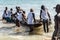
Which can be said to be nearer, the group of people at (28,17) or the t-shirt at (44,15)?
the t-shirt at (44,15)

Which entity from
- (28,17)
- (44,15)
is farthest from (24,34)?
(44,15)

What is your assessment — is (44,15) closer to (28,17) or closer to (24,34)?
(28,17)

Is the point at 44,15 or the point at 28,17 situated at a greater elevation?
the point at 44,15

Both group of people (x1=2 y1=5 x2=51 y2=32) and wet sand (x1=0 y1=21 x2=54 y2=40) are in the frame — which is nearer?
wet sand (x1=0 y1=21 x2=54 y2=40)

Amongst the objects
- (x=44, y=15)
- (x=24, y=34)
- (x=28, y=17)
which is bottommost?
(x=24, y=34)

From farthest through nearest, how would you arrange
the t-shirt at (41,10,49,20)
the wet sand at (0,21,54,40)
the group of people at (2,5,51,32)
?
the group of people at (2,5,51,32) < the t-shirt at (41,10,49,20) < the wet sand at (0,21,54,40)

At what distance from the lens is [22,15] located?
53.8 ft

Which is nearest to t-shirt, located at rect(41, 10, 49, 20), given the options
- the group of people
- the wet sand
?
the group of people

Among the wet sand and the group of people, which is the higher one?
the group of people

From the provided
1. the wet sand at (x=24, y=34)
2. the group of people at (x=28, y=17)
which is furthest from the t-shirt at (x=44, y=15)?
the wet sand at (x=24, y=34)

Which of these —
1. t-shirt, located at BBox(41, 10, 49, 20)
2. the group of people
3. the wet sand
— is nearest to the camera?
the wet sand

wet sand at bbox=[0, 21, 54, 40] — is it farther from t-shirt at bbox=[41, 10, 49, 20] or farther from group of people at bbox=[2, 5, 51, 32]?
t-shirt at bbox=[41, 10, 49, 20]

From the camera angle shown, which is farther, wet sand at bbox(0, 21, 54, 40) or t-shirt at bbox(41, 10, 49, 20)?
t-shirt at bbox(41, 10, 49, 20)

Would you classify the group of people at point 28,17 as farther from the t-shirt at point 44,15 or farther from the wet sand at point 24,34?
the wet sand at point 24,34
